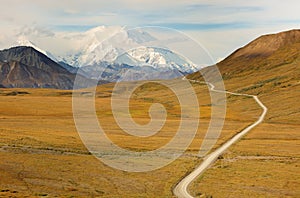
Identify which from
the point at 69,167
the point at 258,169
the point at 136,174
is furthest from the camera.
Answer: the point at 258,169

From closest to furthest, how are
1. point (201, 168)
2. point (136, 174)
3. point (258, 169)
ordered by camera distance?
1. point (136, 174)
2. point (201, 168)
3. point (258, 169)

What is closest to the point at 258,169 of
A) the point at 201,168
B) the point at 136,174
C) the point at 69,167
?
the point at 201,168

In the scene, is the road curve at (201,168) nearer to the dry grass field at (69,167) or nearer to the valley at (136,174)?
the valley at (136,174)

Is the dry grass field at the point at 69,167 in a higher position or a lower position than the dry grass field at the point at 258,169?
higher

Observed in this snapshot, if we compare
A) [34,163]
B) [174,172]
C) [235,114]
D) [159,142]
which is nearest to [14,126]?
[159,142]

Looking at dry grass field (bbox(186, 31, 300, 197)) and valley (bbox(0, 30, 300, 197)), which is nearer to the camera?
valley (bbox(0, 30, 300, 197))

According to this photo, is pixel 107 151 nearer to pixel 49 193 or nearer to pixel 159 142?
pixel 159 142

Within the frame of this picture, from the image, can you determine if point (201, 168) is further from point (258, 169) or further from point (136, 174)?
point (136, 174)

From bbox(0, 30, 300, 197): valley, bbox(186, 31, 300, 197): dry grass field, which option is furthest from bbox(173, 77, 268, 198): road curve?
bbox(186, 31, 300, 197): dry grass field

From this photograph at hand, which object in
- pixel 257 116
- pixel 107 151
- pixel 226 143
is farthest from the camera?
pixel 257 116

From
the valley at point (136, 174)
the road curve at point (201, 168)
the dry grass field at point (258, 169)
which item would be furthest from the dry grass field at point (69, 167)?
the dry grass field at point (258, 169)

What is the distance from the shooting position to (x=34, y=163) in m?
67.9

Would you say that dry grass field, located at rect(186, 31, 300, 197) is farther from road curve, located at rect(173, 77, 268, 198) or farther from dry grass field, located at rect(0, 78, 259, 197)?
dry grass field, located at rect(0, 78, 259, 197)

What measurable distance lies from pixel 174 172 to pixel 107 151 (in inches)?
885
